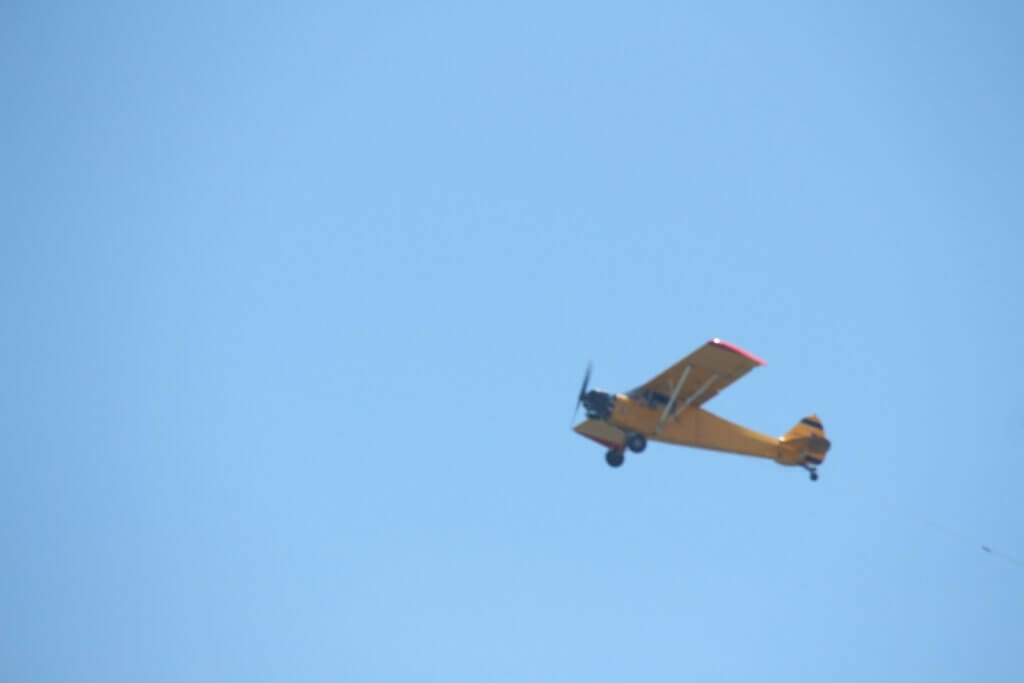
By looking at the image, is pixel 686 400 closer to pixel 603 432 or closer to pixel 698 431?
pixel 698 431

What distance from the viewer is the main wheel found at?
2933 centimetres

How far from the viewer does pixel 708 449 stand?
29328 millimetres

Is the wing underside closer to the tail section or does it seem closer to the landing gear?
the landing gear

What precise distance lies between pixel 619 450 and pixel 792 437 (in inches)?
200

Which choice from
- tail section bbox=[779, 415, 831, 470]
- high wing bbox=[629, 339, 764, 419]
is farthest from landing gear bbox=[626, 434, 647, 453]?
tail section bbox=[779, 415, 831, 470]

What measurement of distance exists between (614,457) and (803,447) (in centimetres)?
540

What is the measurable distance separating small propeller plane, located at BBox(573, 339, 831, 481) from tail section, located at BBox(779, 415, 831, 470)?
1.29m

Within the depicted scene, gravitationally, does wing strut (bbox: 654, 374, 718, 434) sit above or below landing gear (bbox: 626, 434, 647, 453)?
above

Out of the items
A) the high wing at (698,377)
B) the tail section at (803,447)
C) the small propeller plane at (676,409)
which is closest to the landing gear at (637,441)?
the small propeller plane at (676,409)

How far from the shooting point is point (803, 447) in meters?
31.0

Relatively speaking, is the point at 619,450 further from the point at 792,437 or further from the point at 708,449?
the point at 792,437

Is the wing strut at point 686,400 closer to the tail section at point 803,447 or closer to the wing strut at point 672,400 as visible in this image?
the wing strut at point 672,400

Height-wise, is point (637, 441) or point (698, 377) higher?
point (698, 377)

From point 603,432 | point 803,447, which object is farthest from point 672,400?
point 803,447
